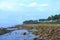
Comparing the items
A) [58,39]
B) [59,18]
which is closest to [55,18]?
[59,18]

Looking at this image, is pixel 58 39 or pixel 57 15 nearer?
pixel 58 39

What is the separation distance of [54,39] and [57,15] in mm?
78187

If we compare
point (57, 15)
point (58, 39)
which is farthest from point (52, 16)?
point (58, 39)

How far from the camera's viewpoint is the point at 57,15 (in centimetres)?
10775

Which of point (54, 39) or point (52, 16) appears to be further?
point (52, 16)

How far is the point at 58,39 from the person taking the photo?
30797 millimetres

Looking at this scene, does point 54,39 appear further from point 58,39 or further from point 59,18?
point 59,18

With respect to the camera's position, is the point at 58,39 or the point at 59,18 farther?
the point at 59,18

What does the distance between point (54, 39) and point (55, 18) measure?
253ft

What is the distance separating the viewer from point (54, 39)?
30672 millimetres

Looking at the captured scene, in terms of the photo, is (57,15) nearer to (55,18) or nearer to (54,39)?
(55,18)

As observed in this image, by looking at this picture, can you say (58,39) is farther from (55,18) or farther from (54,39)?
(55,18)

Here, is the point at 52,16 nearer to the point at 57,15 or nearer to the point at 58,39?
the point at 57,15

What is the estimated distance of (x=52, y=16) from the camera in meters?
110
